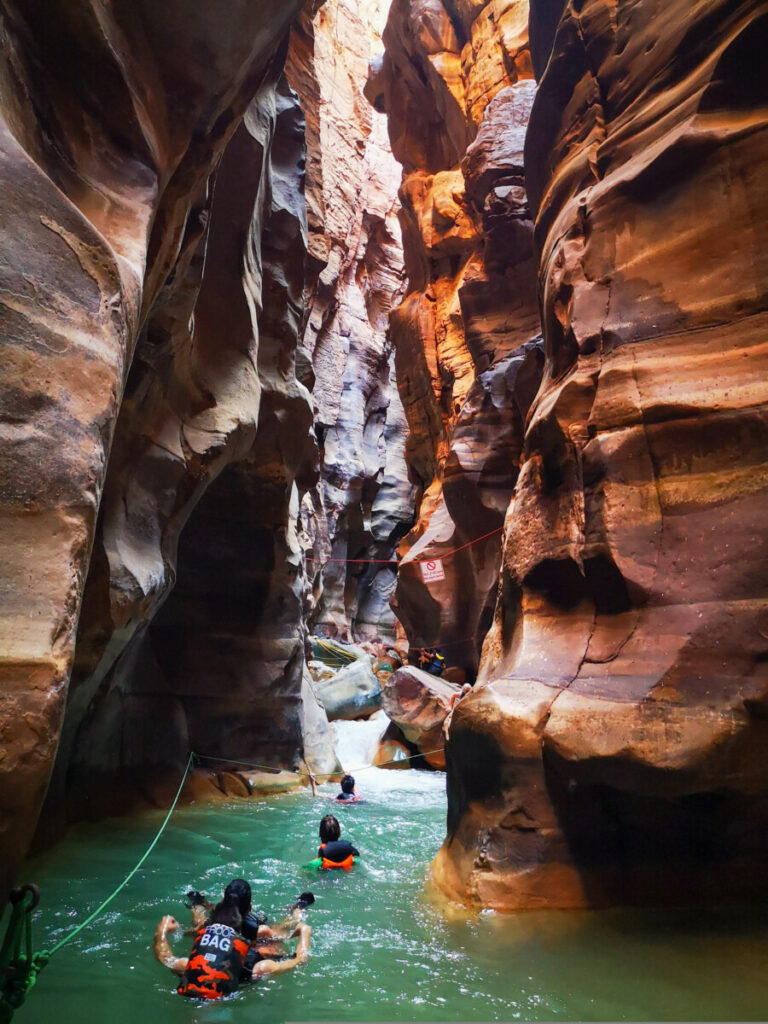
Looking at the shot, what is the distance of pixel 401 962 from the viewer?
4.12m

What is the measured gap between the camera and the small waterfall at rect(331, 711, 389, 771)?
14.5 meters

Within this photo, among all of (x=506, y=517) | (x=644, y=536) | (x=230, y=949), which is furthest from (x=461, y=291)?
(x=230, y=949)

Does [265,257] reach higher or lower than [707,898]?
higher

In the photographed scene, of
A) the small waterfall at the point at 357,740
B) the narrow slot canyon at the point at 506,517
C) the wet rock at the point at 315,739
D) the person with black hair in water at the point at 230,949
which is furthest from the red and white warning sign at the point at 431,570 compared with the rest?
the person with black hair in water at the point at 230,949

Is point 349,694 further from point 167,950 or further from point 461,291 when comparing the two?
point 167,950

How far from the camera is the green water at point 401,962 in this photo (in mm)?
3496

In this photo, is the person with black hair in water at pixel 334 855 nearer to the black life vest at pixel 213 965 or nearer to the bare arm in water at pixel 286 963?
the bare arm in water at pixel 286 963

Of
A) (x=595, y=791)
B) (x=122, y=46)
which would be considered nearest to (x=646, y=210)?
(x=122, y=46)

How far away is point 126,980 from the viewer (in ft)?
12.7

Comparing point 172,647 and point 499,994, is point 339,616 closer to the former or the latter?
point 172,647

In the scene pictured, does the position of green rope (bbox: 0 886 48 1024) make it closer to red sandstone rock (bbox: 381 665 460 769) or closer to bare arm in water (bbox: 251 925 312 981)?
bare arm in water (bbox: 251 925 312 981)

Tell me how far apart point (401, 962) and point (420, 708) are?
948 cm

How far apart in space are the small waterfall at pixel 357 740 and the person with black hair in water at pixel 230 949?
31.1 feet

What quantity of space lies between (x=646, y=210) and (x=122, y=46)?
14.2ft
